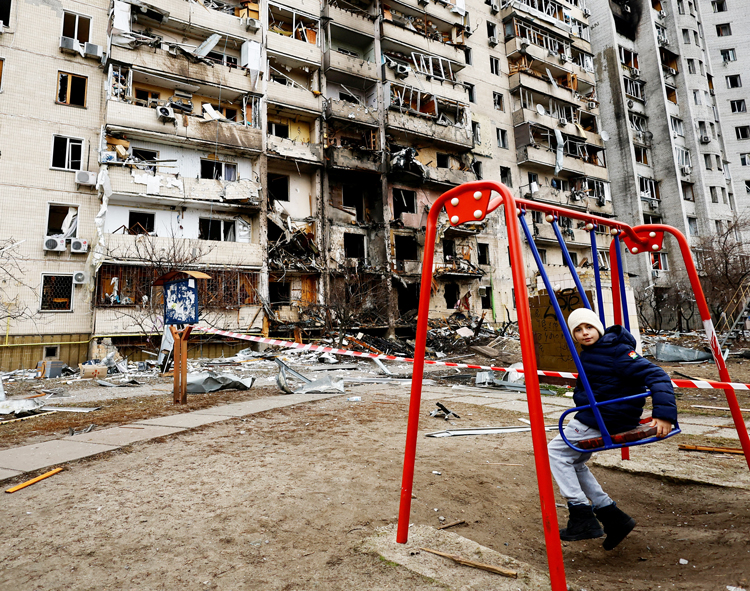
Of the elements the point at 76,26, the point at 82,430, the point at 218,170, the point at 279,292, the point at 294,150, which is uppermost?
the point at 76,26

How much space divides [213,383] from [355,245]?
19.0 meters

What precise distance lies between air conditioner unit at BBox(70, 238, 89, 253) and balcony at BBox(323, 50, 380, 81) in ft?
Result: 53.7

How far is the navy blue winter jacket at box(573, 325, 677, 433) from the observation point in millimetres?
2574

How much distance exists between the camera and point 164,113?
66.3ft

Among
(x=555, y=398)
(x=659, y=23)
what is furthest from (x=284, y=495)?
(x=659, y=23)

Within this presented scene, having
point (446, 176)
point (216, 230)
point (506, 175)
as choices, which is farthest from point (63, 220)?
point (506, 175)

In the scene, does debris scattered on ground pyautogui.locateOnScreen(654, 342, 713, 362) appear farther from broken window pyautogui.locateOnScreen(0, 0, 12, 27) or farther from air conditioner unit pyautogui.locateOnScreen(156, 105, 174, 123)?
broken window pyautogui.locateOnScreen(0, 0, 12, 27)

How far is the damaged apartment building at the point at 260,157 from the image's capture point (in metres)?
19.0

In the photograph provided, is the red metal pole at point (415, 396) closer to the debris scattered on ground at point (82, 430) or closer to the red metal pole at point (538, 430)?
the red metal pole at point (538, 430)

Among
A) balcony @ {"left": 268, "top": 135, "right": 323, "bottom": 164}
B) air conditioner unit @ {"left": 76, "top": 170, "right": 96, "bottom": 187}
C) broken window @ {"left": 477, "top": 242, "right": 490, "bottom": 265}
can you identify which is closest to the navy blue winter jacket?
air conditioner unit @ {"left": 76, "top": 170, "right": 96, "bottom": 187}

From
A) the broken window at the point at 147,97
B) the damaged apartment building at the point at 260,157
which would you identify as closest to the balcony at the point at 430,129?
the damaged apartment building at the point at 260,157

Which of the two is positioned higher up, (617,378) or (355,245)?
(355,245)

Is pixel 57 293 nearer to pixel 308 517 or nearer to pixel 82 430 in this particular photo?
pixel 82 430

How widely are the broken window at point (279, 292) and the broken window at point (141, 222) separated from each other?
6.42 meters
